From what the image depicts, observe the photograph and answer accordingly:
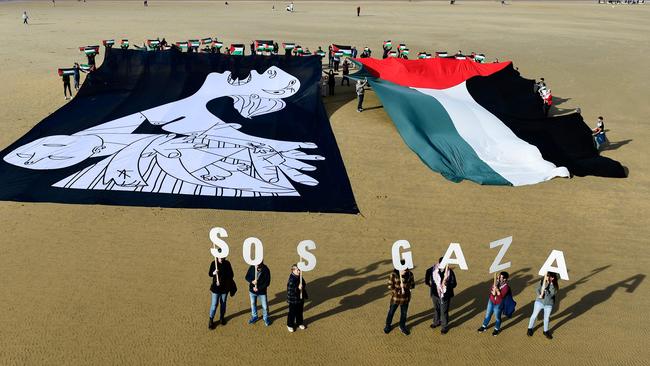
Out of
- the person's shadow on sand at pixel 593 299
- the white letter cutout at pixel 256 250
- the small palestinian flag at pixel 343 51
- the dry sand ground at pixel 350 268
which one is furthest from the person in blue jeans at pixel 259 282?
the small palestinian flag at pixel 343 51

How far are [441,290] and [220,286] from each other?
308cm

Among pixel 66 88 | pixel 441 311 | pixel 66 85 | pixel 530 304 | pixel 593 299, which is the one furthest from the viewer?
pixel 66 88

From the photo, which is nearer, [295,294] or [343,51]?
[295,294]

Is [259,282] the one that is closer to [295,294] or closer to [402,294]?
[295,294]

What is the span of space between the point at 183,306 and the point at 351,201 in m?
4.60

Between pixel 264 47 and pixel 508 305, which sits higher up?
pixel 264 47

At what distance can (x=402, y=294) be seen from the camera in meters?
6.73

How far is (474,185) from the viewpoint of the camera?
11.9 metres

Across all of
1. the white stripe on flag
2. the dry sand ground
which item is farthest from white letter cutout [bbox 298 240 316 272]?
the white stripe on flag

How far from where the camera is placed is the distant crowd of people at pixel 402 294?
6715mm

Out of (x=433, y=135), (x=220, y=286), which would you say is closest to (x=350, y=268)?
(x=220, y=286)

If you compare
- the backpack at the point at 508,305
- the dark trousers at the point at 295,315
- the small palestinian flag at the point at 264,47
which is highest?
the small palestinian flag at the point at 264,47

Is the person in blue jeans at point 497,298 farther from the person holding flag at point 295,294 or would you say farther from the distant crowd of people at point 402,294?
the person holding flag at point 295,294

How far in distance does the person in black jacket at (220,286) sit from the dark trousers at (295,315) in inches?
35.1
